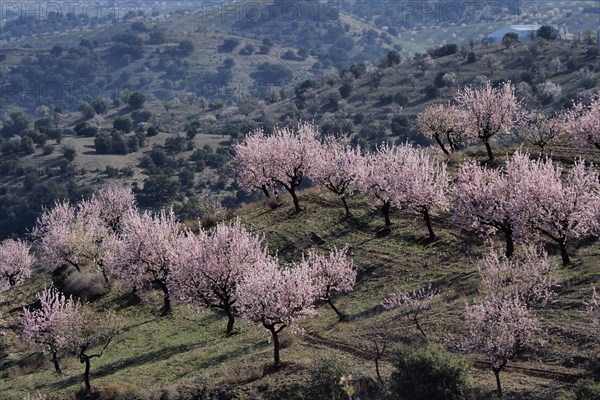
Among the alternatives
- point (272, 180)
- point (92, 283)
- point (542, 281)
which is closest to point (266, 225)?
point (272, 180)

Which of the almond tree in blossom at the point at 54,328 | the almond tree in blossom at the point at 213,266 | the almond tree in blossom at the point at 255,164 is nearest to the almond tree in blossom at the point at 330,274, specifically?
the almond tree in blossom at the point at 213,266

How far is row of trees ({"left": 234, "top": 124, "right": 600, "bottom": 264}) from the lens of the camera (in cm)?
5225

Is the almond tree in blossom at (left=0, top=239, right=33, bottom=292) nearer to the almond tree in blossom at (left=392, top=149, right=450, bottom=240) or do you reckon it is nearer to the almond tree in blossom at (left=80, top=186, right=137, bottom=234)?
the almond tree in blossom at (left=80, top=186, right=137, bottom=234)

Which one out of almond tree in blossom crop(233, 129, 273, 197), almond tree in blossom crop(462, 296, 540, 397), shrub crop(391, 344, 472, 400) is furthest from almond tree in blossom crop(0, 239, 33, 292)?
almond tree in blossom crop(462, 296, 540, 397)

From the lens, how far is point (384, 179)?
220 feet

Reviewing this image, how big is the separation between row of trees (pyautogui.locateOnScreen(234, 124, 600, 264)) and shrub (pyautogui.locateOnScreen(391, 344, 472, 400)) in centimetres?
1604

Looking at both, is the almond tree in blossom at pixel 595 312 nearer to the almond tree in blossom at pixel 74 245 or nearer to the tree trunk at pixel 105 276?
the tree trunk at pixel 105 276

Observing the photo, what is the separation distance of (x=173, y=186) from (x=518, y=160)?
5213 inches

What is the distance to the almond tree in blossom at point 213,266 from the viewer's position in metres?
54.6

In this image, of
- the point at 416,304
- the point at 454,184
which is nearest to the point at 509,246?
the point at 454,184

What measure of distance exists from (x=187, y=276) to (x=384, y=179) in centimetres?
2033

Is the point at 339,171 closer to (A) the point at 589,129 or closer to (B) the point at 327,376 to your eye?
(A) the point at 589,129

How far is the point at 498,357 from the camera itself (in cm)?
3878

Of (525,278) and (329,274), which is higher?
(525,278)
